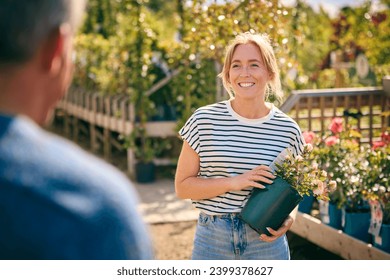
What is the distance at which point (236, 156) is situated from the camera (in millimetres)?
2188

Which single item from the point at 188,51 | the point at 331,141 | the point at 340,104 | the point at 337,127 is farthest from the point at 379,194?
the point at 188,51

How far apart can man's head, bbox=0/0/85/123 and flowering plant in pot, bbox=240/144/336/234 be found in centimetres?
134

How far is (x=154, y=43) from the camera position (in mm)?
6863

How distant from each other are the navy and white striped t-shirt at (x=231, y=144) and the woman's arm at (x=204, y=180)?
0.03 meters

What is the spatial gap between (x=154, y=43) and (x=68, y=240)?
6204 millimetres

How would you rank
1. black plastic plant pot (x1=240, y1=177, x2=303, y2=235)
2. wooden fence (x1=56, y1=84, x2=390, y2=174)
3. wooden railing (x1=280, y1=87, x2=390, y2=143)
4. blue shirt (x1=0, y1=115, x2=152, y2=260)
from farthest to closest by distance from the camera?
wooden fence (x1=56, y1=84, x2=390, y2=174), wooden railing (x1=280, y1=87, x2=390, y2=143), black plastic plant pot (x1=240, y1=177, x2=303, y2=235), blue shirt (x1=0, y1=115, x2=152, y2=260)

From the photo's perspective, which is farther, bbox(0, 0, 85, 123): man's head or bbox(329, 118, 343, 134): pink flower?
bbox(329, 118, 343, 134): pink flower

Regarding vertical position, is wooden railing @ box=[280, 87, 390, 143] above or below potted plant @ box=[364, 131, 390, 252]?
above

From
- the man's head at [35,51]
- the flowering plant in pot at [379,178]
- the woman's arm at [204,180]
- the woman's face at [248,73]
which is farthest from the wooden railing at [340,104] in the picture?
the man's head at [35,51]

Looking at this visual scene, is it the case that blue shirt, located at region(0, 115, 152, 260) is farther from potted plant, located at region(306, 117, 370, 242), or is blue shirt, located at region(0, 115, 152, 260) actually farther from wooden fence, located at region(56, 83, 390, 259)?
potted plant, located at region(306, 117, 370, 242)

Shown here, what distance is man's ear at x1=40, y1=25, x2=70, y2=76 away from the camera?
2.71 ft

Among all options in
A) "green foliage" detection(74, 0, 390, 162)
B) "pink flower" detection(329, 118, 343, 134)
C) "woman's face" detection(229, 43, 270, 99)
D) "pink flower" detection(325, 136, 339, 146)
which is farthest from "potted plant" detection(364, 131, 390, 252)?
"woman's face" detection(229, 43, 270, 99)

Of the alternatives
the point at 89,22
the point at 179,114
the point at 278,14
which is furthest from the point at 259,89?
the point at 89,22

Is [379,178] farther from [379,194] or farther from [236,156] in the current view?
[236,156]
